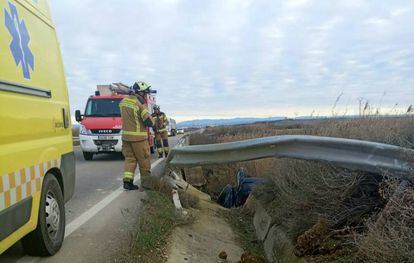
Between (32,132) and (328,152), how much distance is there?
2751mm

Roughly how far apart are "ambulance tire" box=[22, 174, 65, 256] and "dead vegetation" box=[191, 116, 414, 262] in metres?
2.48

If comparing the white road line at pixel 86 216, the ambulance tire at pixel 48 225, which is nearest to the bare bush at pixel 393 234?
the ambulance tire at pixel 48 225

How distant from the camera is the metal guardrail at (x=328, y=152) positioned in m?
4.02

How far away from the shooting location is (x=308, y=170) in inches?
204

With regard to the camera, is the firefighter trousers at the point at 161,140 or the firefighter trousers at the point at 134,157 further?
the firefighter trousers at the point at 161,140

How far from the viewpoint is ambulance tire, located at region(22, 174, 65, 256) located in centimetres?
434

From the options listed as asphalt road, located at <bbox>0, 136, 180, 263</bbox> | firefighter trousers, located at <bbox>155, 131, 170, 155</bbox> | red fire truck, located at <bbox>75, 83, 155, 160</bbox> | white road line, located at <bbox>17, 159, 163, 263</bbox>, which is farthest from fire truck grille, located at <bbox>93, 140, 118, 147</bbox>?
white road line, located at <bbox>17, 159, 163, 263</bbox>

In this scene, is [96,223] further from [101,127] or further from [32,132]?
[101,127]

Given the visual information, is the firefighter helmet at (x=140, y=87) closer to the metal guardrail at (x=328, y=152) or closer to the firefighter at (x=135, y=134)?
the firefighter at (x=135, y=134)

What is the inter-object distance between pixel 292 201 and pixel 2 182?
3.12 m

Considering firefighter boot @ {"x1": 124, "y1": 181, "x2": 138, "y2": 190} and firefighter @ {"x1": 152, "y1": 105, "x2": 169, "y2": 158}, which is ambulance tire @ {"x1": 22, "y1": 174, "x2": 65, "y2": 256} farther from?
firefighter @ {"x1": 152, "y1": 105, "x2": 169, "y2": 158}

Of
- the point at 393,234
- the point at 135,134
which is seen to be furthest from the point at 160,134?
the point at 393,234

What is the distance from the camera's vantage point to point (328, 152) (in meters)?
4.37

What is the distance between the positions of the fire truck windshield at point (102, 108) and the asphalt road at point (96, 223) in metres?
5.38
